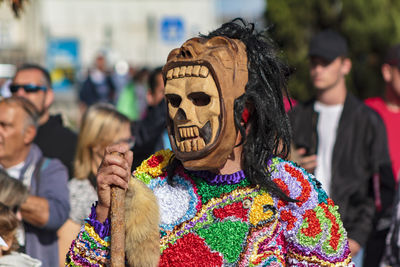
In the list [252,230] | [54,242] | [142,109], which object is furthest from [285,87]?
[142,109]

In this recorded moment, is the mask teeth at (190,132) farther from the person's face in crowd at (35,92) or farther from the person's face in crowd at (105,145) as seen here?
the person's face in crowd at (35,92)

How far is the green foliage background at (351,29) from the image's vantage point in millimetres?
13039

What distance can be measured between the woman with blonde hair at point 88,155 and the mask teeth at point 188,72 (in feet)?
6.44

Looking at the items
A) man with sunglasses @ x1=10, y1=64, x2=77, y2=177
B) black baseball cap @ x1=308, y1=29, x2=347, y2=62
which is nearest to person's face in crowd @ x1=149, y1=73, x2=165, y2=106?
man with sunglasses @ x1=10, y1=64, x2=77, y2=177

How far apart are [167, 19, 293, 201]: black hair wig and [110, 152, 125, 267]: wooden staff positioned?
32 centimetres

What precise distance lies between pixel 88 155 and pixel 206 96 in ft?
7.76

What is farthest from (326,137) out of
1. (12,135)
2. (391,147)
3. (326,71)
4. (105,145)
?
(12,135)

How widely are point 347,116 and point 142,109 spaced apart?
8.19 metres

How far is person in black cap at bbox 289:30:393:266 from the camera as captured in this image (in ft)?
15.7

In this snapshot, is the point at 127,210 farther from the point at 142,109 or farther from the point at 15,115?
the point at 142,109

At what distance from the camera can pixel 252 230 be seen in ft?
8.41

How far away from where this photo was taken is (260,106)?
8.45 feet

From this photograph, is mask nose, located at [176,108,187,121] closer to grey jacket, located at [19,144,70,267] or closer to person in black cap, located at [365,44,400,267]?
grey jacket, located at [19,144,70,267]

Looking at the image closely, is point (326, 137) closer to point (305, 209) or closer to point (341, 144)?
point (341, 144)
